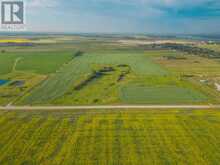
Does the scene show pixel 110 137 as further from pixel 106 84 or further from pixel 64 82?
pixel 64 82

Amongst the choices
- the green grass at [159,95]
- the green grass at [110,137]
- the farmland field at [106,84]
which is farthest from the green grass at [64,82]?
the green grass at [110,137]

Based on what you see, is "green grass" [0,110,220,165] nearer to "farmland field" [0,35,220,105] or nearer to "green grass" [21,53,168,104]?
"farmland field" [0,35,220,105]

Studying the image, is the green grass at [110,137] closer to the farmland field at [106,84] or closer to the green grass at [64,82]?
the farmland field at [106,84]

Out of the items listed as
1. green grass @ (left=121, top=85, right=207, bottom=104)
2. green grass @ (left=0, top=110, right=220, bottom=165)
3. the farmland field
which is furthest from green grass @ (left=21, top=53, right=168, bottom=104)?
green grass @ (left=0, top=110, right=220, bottom=165)

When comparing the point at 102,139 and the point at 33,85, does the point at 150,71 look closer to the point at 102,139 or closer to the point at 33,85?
the point at 33,85

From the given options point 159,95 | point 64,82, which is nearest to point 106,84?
point 64,82

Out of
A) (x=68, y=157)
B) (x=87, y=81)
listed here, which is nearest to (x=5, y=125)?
(x=68, y=157)

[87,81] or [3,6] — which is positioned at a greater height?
[3,6]
